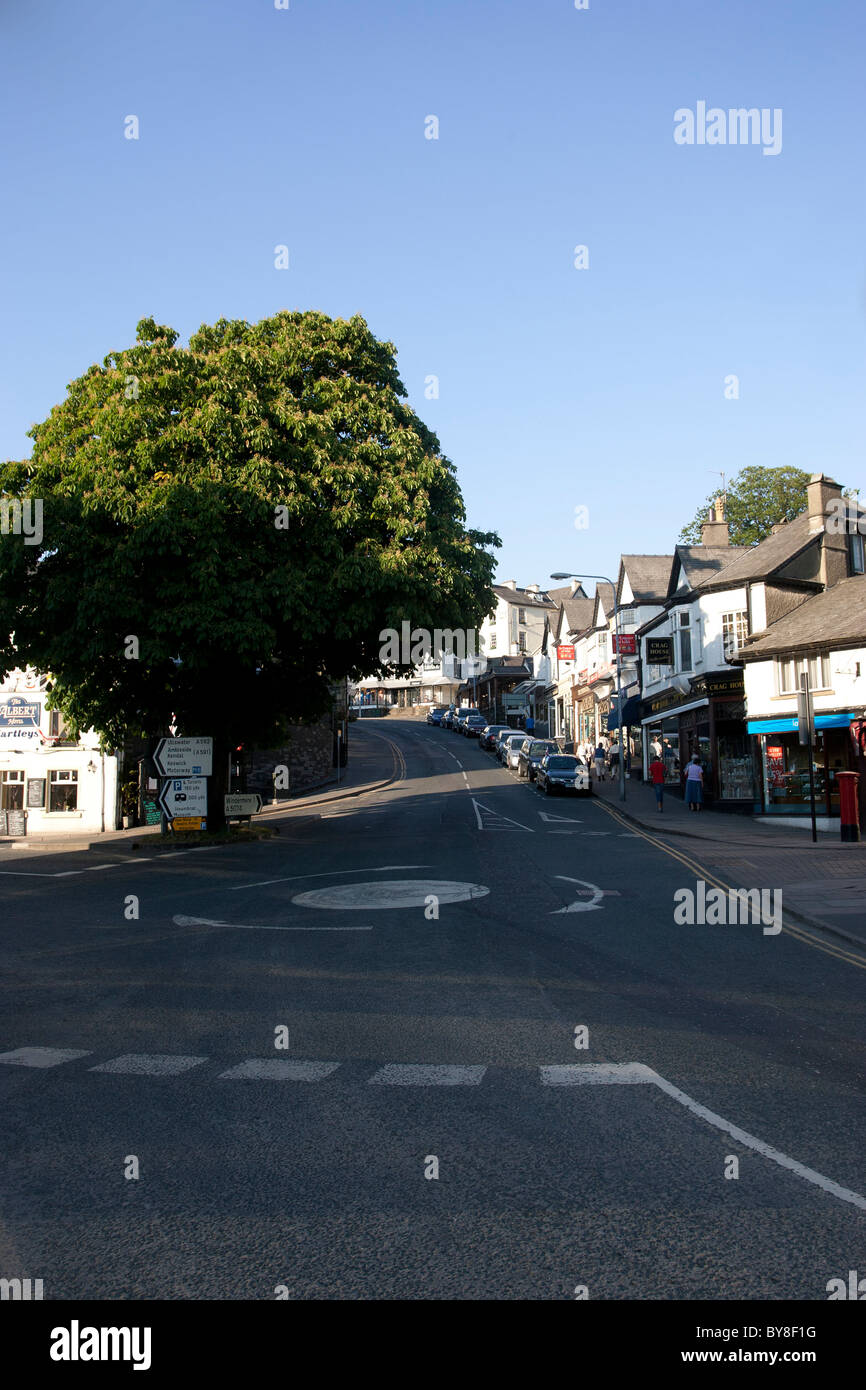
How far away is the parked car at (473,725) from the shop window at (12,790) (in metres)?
44.2

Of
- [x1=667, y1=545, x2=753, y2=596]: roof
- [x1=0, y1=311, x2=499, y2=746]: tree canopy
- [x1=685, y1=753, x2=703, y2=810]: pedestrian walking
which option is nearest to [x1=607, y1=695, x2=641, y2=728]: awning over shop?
[x1=667, y1=545, x2=753, y2=596]: roof

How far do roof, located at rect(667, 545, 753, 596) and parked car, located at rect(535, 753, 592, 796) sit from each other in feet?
27.8

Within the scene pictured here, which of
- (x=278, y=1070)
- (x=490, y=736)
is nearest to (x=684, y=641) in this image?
(x=490, y=736)

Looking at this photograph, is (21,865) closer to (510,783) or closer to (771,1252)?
(771,1252)

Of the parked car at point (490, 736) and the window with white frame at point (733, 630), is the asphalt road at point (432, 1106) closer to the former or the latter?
the window with white frame at point (733, 630)

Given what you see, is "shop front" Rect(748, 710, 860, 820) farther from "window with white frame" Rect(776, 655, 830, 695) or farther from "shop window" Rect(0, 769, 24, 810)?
"shop window" Rect(0, 769, 24, 810)

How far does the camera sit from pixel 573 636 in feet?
242

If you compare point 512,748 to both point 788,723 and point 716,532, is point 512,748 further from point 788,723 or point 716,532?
point 788,723

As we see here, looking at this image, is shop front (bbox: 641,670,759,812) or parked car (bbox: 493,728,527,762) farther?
parked car (bbox: 493,728,527,762)

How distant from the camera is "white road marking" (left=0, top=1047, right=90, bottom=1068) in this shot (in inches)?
277

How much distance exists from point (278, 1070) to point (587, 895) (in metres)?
8.91

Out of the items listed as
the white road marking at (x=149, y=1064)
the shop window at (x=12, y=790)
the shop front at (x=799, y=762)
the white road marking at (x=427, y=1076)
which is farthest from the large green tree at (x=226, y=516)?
the white road marking at (x=427, y=1076)

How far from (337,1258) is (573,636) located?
Result: 70.9 m

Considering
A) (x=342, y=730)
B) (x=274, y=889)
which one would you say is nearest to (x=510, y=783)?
(x=342, y=730)
